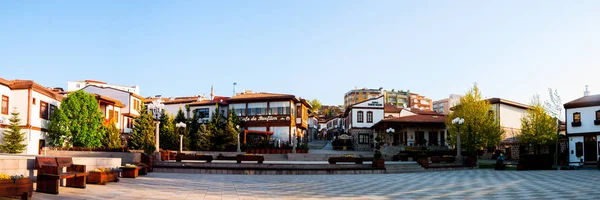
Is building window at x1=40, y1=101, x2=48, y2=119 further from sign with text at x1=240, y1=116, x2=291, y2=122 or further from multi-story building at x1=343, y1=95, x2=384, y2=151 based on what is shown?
multi-story building at x1=343, y1=95, x2=384, y2=151

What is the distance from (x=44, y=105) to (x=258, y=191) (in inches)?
1136

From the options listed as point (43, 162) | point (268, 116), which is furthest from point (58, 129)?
point (43, 162)

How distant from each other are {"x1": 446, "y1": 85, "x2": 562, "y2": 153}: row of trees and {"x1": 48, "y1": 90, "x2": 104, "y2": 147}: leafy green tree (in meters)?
27.8

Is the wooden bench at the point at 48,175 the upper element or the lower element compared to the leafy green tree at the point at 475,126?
lower

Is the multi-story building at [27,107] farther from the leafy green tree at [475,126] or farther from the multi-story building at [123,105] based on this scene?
the leafy green tree at [475,126]

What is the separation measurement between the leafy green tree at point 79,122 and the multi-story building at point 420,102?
87339 millimetres

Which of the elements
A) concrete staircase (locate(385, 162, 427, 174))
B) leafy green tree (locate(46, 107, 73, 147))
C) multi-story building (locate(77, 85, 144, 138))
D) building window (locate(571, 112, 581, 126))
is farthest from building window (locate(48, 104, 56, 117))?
building window (locate(571, 112, 581, 126))

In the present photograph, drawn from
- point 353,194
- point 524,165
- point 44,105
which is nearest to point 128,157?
point 44,105

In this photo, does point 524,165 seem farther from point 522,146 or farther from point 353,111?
point 353,111

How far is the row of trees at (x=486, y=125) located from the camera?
1495 inches

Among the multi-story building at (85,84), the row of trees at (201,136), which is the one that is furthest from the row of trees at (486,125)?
the multi-story building at (85,84)

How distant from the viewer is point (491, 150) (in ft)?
149

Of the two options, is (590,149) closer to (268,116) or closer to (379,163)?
(379,163)

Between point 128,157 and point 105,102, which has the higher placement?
point 105,102
